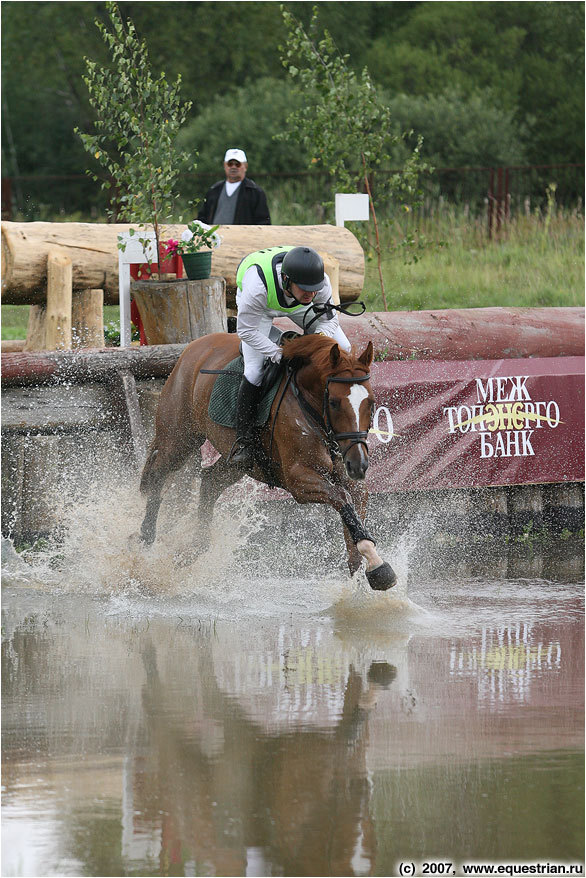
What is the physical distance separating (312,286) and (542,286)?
1206 cm

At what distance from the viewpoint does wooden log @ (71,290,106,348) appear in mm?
12664

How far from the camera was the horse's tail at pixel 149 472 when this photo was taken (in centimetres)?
1002

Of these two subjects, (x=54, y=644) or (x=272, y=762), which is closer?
(x=272, y=762)

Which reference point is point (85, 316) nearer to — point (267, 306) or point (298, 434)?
point (267, 306)

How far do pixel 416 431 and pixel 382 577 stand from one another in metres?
3.81

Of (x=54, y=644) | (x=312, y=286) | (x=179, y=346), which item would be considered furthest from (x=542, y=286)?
(x=54, y=644)

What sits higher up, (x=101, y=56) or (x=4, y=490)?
(x=101, y=56)

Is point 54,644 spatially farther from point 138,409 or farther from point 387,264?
point 387,264

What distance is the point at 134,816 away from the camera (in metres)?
4.59

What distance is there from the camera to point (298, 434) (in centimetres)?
839

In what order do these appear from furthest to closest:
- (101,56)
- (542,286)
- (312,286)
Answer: (101,56), (542,286), (312,286)

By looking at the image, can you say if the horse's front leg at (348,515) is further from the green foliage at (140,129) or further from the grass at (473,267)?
the grass at (473,267)

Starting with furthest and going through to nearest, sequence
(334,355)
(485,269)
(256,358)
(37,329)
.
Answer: (485,269)
(37,329)
(256,358)
(334,355)

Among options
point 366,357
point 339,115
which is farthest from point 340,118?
point 366,357
